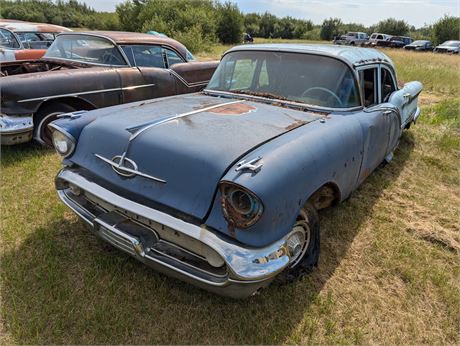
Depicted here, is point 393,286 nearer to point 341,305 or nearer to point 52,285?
point 341,305

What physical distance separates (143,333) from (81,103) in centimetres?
363

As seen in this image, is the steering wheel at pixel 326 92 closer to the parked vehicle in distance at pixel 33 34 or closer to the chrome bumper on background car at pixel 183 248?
the chrome bumper on background car at pixel 183 248

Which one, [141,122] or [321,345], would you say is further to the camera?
[141,122]

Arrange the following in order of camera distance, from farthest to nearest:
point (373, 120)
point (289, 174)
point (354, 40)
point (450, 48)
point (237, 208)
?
point (354, 40) < point (450, 48) < point (373, 120) < point (289, 174) < point (237, 208)

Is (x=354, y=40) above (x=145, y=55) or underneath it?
underneath

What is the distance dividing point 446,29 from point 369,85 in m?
50.0

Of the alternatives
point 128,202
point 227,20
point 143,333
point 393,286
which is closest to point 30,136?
point 128,202

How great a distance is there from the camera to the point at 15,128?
4164mm

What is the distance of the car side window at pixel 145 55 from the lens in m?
5.37

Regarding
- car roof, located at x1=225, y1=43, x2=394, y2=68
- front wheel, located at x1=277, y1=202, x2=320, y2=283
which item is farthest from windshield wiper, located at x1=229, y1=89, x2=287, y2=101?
front wheel, located at x1=277, y1=202, x2=320, y2=283

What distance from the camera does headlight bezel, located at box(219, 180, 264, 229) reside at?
1846mm

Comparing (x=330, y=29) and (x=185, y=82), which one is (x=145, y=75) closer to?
(x=185, y=82)

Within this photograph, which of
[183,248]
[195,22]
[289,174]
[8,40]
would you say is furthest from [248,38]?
[183,248]

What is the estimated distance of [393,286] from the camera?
8.43 feet
